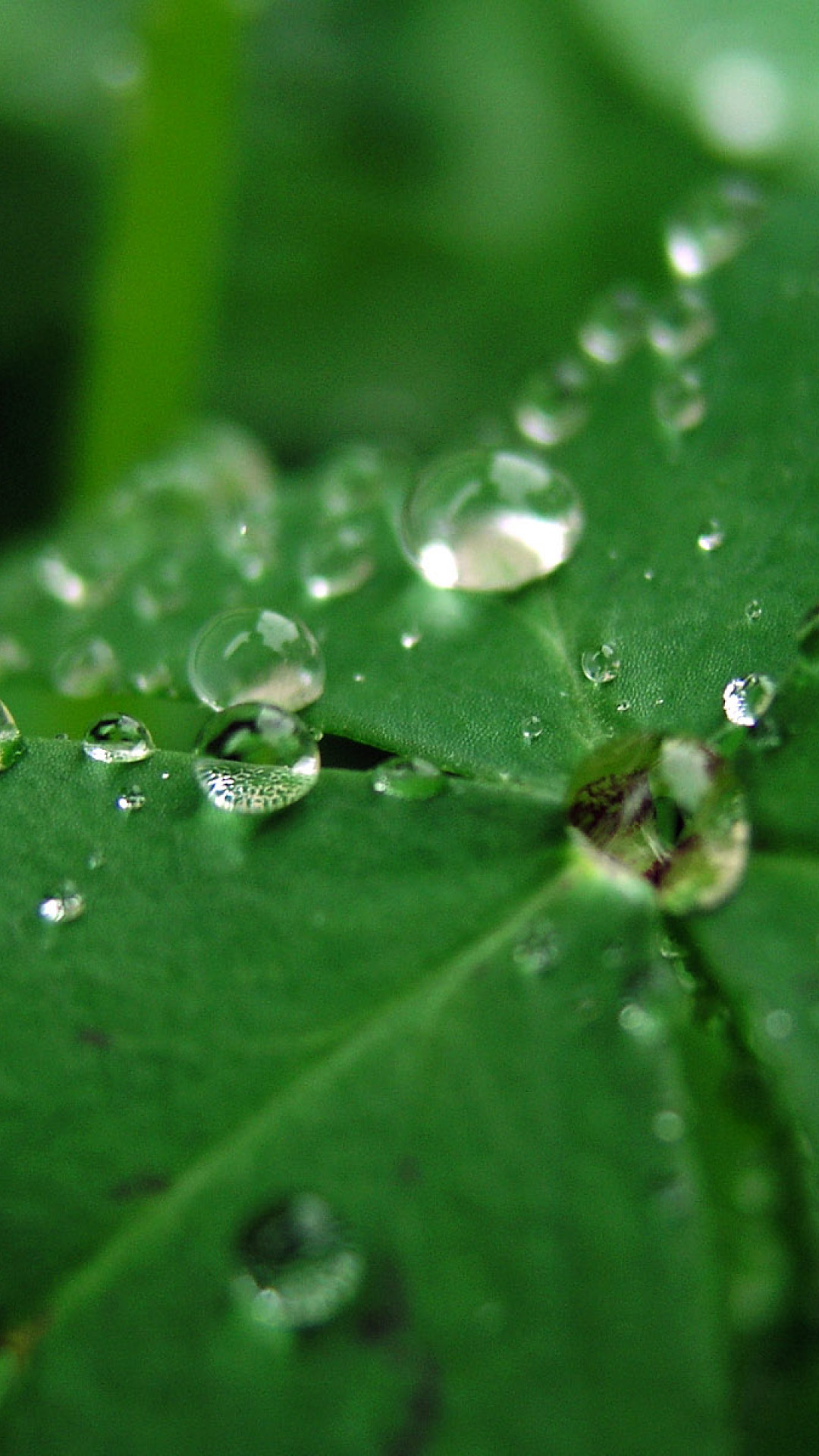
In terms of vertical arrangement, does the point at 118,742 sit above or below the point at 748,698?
below

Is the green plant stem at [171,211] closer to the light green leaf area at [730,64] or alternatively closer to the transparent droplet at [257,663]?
the light green leaf area at [730,64]

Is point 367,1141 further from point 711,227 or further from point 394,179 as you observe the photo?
point 394,179

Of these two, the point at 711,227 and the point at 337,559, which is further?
the point at 711,227

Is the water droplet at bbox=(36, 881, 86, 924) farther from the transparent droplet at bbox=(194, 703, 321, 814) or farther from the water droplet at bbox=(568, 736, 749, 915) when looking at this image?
the water droplet at bbox=(568, 736, 749, 915)

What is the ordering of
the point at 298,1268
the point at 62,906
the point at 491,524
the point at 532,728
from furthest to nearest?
1. the point at 491,524
2. the point at 532,728
3. the point at 62,906
4. the point at 298,1268

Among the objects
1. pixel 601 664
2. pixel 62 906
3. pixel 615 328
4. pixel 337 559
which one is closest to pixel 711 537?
pixel 601 664

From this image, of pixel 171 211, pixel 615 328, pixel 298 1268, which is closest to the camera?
pixel 298 1268

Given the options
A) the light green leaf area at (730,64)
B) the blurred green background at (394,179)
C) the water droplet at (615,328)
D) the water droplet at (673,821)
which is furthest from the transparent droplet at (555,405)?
the light green leaf area at (730,64)
